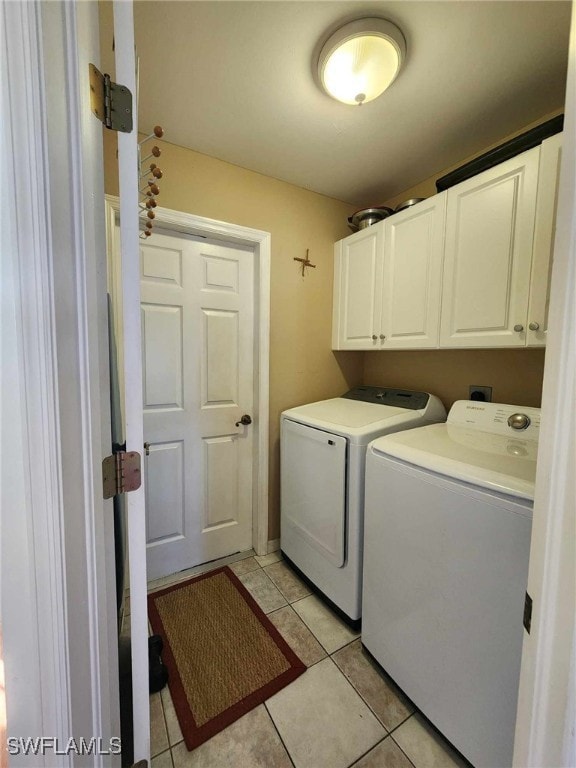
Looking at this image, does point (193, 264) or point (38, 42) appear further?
point (193, 264)

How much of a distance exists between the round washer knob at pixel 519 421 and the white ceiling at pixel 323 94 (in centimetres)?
140

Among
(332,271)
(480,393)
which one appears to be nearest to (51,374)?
(480,393)

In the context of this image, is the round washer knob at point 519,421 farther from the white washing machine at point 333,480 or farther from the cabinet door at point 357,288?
the cabinet door at point 357,288

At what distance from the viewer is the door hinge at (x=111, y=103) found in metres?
0.58

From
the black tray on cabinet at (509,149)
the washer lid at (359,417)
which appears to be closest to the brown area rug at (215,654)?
the washer lid at (359,417)

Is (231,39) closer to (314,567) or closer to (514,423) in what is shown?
(514,423)

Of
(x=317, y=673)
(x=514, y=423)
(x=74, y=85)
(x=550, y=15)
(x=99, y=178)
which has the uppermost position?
(x=550, y=15)

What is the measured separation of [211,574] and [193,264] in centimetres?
Result: 196

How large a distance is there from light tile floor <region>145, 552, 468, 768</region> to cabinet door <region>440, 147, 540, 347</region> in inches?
61.9

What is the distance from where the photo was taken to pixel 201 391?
1.93 meters

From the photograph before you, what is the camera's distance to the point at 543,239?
1.18 m

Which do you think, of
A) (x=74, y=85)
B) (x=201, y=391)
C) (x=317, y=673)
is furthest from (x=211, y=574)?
(x=74, y=85)
